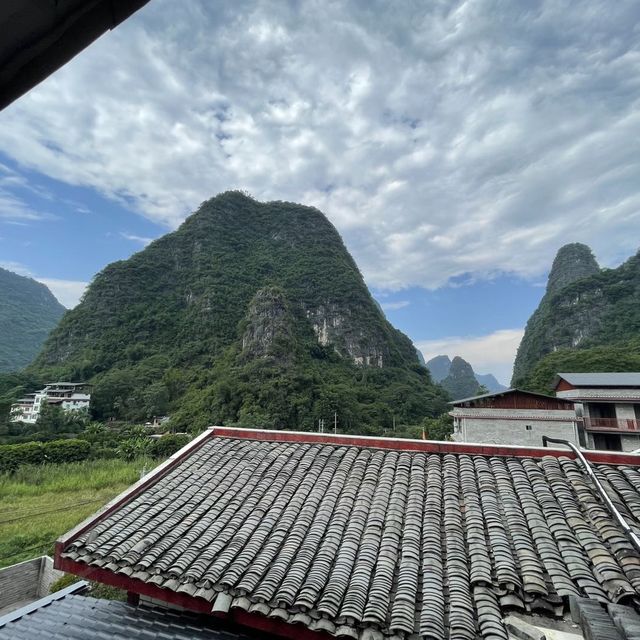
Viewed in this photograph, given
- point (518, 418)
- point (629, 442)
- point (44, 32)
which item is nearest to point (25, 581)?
point (44, 32)

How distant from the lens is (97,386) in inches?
1816

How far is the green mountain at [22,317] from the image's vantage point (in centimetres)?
7876

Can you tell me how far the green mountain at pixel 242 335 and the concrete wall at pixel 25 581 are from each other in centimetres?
2477

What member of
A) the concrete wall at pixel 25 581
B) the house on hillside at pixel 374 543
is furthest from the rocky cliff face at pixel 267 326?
the house on hillside at pixel 374 543

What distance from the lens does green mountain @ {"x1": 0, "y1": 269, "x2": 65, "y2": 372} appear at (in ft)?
258

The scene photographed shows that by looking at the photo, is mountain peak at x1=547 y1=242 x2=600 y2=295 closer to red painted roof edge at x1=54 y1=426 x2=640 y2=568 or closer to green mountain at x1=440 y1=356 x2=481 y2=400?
green mountain at x1=440 y1=356 x2=481 y2=400

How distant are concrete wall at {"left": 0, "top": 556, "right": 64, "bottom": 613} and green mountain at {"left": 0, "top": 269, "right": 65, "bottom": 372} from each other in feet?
259

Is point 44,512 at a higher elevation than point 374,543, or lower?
lower

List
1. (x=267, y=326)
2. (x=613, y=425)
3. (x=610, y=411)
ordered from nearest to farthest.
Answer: (x=613, y=425), (x=610, y=411), (x=267, y=326)

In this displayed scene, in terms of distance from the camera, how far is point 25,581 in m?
9.62

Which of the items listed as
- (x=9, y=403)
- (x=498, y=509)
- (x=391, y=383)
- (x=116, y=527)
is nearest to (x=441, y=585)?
(x=498, y=509)

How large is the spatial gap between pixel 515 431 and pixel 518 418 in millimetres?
758

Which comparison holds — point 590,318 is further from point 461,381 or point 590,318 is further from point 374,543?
point 374,543

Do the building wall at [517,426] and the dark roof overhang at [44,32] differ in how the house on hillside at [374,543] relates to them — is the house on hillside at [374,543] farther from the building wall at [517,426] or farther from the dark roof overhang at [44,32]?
the building wall at [517,426]
